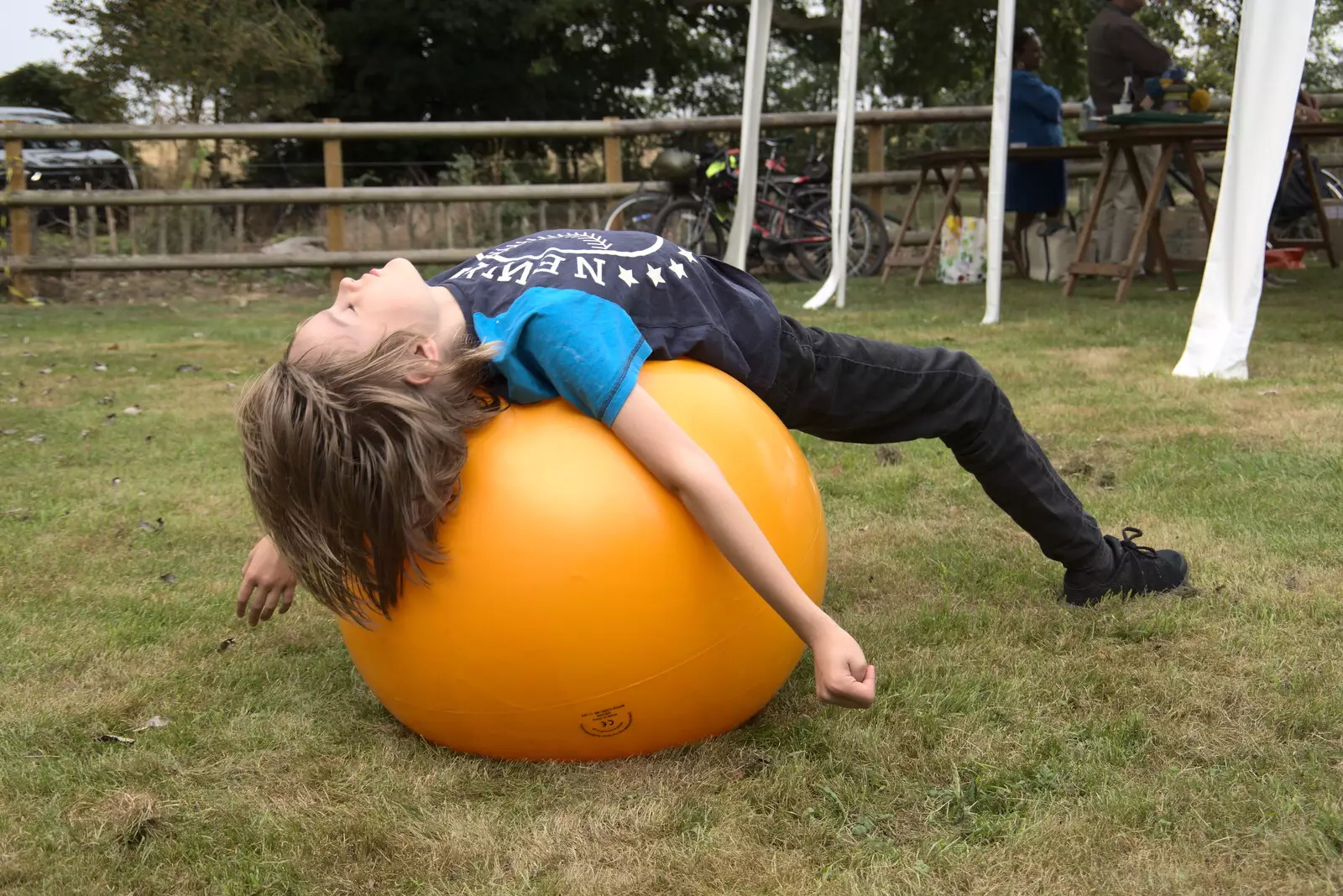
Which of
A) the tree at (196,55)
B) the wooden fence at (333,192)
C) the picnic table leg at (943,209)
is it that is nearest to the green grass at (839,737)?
the picnic table leg at (943,209)

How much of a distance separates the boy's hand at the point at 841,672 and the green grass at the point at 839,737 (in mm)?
217

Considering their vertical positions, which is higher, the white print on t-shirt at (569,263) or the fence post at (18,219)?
the white print on t-shirt at (569,263)

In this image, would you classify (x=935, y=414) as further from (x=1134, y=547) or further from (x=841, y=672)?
(x=841, y=672)

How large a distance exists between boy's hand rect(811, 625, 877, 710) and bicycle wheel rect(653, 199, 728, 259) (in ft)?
30.8

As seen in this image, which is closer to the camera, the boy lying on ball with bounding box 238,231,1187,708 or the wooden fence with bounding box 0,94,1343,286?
the boy lying on ball with bounding box 238,231,1187,708

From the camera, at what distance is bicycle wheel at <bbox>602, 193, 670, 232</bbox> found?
452 inches

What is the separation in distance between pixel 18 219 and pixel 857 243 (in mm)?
7839

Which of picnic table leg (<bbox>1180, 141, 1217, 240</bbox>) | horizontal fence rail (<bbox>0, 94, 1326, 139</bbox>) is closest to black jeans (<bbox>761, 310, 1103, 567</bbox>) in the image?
picnic table leg (<bbox>1180, 141, 1217, 240</bbox>)

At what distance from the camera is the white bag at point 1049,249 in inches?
422

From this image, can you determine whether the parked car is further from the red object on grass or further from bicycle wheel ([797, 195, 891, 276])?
the red object on grass

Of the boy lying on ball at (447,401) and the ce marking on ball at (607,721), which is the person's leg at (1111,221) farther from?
the ce marking on ball at (607,721)

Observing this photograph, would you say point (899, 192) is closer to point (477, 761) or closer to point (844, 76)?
point (844, 76)

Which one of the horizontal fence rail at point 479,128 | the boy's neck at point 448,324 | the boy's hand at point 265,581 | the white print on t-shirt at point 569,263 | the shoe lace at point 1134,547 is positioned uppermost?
the horizontal fence rail at point 479,128

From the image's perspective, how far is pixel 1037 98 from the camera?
34.6ft
